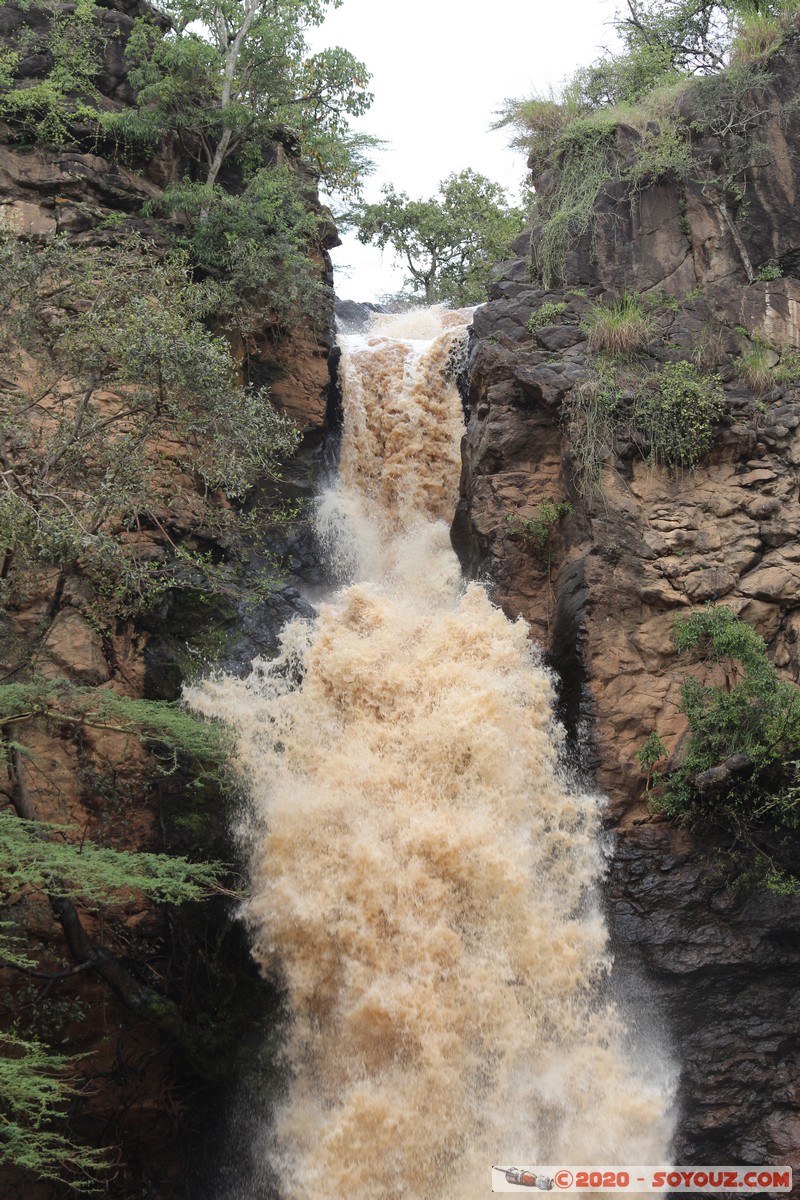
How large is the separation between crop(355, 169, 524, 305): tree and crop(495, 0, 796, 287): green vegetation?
685 cm

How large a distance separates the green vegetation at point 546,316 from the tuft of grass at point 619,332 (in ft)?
1.53

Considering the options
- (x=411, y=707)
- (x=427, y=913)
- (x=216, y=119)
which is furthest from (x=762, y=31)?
(x=427, y=913)

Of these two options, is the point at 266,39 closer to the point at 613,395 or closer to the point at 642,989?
the point at 613,395

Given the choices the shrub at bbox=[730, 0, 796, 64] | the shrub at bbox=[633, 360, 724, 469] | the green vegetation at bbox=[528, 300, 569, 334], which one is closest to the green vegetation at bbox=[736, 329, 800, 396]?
the shrub at bbox=[633, 360, 724, 469]

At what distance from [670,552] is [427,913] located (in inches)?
203

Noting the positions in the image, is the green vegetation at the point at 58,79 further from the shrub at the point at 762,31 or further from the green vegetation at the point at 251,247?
the shrub at the point at 762,31

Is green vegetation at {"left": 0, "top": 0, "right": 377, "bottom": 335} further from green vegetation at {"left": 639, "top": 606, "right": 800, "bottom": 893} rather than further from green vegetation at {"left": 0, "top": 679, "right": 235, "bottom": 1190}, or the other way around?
green vegetation at {"left": 639, "top": 606, "right": 800, "bottom": 893}

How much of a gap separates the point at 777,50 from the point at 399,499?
355 inches

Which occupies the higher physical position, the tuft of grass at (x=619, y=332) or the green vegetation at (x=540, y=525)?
the tuft of grass at (x=619, y=332)

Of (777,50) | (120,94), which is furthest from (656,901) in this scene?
(120,94)

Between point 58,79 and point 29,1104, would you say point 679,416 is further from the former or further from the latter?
point 58,79

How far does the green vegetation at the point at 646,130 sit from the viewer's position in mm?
13820

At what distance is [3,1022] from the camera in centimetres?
850

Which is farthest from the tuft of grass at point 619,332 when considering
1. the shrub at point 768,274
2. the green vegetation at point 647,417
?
the shrub at point 768,274
